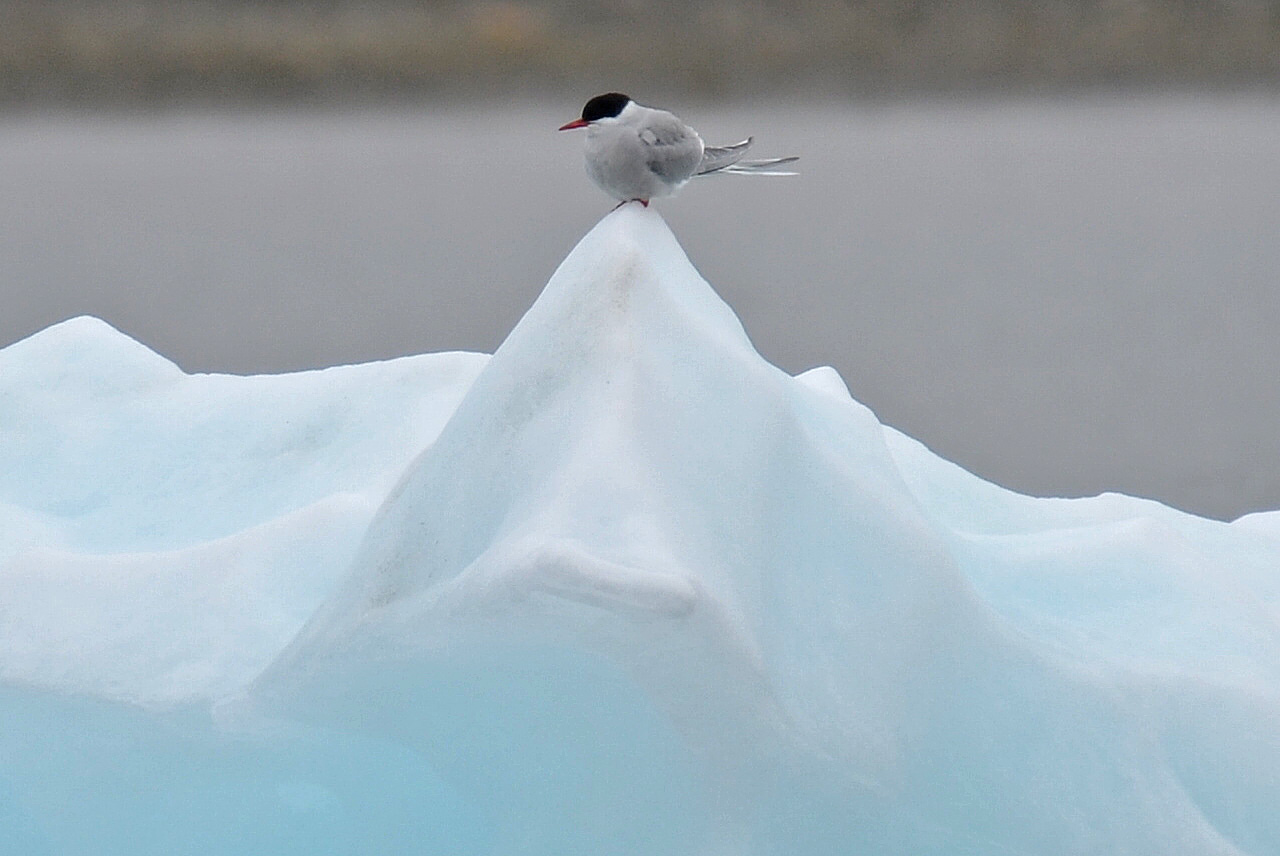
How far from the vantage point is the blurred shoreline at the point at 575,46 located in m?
6.58

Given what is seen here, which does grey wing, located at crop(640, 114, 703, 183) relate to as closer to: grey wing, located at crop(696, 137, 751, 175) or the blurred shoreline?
grey wing, located at crop(696, 137, 751, 175)

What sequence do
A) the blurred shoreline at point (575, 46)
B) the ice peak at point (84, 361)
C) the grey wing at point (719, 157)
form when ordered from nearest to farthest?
the grey wing at point (719, 157) → the ice peak at point (84, 361) → the blurred shoreline at point (575, 46)

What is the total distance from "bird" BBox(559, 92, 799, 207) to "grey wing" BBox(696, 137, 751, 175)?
0.28 ft

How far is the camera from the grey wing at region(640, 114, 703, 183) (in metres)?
1.55

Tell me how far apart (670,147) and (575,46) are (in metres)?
5.26

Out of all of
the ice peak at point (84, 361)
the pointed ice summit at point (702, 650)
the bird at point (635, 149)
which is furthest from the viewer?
the ice peak at point (84, 361)

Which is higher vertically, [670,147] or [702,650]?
[670,147]

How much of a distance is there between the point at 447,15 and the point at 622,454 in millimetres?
Result: 6046

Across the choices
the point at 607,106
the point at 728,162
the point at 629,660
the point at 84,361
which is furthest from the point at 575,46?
the point at 629,660

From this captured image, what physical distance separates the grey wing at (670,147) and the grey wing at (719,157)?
69mm

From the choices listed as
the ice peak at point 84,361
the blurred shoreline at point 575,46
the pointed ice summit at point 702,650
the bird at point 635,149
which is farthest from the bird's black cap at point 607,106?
the blurred shoreline at point 575,46

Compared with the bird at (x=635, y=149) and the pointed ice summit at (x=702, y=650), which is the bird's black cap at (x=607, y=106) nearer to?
the bird at (x=635, y=149)

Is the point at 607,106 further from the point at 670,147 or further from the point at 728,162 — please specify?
the point at 728,162

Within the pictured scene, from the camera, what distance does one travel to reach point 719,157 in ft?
5.71
